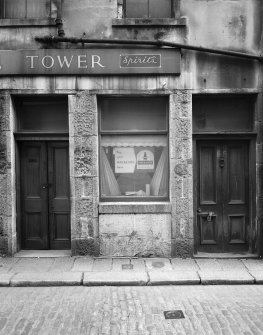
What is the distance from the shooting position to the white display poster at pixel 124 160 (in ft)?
27.3

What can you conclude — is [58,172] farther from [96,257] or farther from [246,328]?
[246,328]

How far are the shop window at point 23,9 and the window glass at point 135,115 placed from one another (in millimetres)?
2531

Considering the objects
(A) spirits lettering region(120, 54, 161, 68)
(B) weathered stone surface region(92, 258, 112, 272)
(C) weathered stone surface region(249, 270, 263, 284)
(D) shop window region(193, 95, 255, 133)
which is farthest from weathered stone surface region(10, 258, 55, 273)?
(A) spirits lettering region(120, 54, 161, 68)

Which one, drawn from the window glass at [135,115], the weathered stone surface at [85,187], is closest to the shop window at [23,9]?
the window glass at [135,115]

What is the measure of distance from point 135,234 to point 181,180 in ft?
4.95

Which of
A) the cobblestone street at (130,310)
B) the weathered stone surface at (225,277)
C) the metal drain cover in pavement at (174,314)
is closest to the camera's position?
the cobblestone street at (130,310)

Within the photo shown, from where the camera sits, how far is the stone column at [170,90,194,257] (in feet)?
26.1

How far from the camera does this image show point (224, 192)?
825 cm

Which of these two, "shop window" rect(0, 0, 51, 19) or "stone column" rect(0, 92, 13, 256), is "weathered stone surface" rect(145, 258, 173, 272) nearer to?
"stone column" rect(0, 92, 13, 256)

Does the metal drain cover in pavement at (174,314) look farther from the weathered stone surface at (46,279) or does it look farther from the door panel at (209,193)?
the door panel at (209,193)

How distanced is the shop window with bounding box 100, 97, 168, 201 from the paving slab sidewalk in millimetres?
1450

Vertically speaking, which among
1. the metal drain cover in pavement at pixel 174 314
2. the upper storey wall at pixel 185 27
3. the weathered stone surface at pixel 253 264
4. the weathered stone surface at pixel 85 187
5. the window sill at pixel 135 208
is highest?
the upper storey wall at pixel 185 27

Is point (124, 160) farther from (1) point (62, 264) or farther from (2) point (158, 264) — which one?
(1) point (62, 264)

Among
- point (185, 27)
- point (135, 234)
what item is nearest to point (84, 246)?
point (135, 234)
